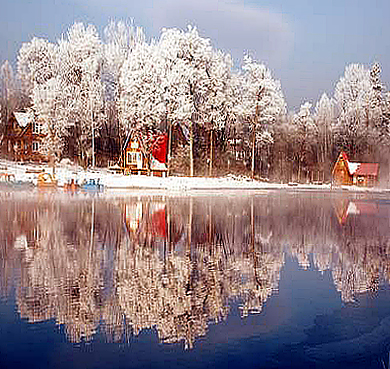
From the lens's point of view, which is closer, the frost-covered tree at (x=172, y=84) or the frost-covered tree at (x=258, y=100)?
the frost-covered tree at (x=172, y=84)

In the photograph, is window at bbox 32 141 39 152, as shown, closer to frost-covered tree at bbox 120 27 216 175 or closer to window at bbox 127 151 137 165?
window at bbox 127 151 137 165

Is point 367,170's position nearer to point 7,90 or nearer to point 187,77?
point 187,77

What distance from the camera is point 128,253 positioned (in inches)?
547

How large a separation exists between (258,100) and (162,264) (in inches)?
2242

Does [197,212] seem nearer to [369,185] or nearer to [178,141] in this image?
[178,141]

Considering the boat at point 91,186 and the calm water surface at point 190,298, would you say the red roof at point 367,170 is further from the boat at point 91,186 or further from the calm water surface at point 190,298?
the calm water surface at point 190,298

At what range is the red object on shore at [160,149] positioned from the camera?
65.2 m

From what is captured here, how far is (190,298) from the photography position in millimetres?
9594

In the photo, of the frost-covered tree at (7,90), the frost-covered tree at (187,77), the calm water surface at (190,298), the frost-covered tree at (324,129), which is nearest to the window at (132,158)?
the frost-covered tree at (187,77)

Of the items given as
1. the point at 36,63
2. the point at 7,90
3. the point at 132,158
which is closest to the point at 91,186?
the point at 132,158

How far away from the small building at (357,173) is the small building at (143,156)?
109ft

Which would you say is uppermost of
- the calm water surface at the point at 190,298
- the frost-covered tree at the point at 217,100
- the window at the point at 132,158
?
the frost-covered tree at the point at 217,100

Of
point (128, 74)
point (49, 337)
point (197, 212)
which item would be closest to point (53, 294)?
point (49, 337)

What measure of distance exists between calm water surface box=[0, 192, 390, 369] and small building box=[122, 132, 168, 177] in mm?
45814
